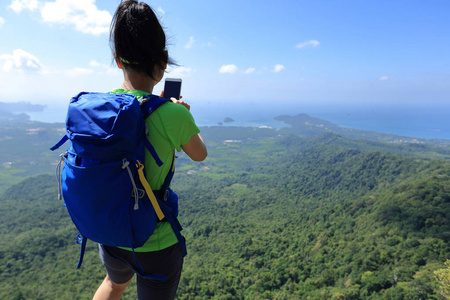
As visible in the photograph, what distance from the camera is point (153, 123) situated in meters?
1.09

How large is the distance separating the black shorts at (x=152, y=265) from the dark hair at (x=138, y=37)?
3.05 ft

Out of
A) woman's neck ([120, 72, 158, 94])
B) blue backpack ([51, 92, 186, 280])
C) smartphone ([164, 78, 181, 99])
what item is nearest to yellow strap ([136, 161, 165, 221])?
blue backpack ([51, 92, 186, 280])

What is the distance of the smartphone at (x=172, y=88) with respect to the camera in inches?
60.6

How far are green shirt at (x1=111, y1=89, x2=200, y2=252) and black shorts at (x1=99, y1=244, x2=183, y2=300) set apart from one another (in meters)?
0.10

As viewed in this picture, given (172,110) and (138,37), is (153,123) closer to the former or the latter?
(172,110)

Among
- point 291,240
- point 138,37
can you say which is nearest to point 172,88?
point 138,37

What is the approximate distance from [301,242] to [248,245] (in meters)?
6.49

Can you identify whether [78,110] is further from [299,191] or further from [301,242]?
[299,191]

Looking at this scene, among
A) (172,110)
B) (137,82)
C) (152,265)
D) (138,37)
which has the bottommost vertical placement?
(152,265)

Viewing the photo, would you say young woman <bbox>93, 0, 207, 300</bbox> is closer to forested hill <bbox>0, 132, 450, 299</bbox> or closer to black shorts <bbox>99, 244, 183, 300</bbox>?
black shorts <bbox>99, 244, 183, 300</bbox>

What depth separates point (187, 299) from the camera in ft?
66.0

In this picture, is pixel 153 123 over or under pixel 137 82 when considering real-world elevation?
under

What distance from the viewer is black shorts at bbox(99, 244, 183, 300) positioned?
1.24 meters

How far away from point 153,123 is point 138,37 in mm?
433
